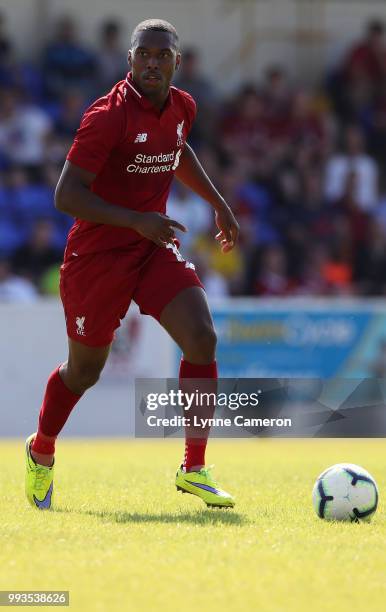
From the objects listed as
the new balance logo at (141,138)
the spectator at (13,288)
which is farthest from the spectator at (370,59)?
the new balance logo at (141,138)

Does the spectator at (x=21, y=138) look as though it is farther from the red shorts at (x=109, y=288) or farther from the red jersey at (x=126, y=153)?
the red shorts at (x=109, y=288)

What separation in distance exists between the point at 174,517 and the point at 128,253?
54.2 inches

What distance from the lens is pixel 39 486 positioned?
6.74 meters

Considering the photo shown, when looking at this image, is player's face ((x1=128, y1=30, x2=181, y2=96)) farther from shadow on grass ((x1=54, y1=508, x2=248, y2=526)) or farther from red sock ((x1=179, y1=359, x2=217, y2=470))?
shadow on grass ((x1=54, y1=508, x2=248, y2=526))

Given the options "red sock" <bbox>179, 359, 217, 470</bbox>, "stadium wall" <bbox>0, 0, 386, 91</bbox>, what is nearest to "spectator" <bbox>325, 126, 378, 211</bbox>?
"stadium wall" <bbox>0, 0, 386, 91</bbox>

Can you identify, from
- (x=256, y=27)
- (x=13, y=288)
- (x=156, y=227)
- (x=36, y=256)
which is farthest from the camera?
(x=256, y=27)

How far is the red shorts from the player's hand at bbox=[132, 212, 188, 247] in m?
0.49

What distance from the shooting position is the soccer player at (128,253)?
20.9 ft

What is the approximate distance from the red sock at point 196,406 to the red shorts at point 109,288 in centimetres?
35

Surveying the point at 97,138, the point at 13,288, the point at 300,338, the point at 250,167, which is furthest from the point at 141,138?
the point at 250,167

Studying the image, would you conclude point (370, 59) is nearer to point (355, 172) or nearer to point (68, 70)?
point (355, 172)

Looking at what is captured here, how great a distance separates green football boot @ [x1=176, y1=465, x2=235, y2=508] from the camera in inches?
262

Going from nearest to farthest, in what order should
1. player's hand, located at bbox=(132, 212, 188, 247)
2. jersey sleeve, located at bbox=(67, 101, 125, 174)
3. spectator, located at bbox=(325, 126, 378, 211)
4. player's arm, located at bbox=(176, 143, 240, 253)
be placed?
player's hand, located at bbox=(132, 212, 188, 247), jersey sleeve, located at bbox=(67, 101, 125, 174), player's arm, located at bbox=(176, 143, 240, 253), spectator, located at bbox=(325, 126, 378, 211)

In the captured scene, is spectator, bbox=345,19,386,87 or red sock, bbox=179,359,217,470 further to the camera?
spectator, bbox=345,19,386,87
